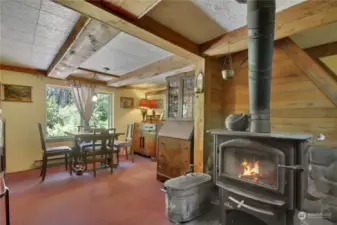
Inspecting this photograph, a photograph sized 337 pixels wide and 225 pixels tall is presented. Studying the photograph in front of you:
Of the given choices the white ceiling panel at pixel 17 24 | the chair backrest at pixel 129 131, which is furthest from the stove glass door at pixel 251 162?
the chair backrest at pixel 129 131

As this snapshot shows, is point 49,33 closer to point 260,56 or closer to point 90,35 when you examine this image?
point 90,35

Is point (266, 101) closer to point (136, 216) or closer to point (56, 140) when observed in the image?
point (136, 216)

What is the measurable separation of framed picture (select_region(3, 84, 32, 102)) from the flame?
436 centimetres

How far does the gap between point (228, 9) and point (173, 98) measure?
2.08 meters

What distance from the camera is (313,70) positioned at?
198cm

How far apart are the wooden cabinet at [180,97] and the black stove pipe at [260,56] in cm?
159

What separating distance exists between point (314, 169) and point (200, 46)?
1899 mm

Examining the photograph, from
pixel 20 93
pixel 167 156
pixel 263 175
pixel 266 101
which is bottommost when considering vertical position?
pixel 167 156

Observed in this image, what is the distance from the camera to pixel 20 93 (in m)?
3.90

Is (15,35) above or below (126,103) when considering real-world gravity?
above

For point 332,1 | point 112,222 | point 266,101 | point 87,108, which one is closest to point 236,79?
point 266,101

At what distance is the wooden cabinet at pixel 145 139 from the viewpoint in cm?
512

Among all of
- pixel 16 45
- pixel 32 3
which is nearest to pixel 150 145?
pixel 16 45

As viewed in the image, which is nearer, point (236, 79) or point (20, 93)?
point (236, 79)
